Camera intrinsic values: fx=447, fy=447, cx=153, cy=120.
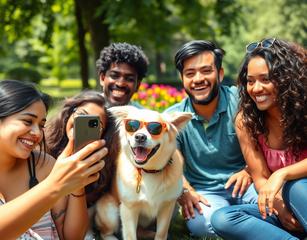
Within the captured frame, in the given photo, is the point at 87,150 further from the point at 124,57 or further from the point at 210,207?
the point at 124,57

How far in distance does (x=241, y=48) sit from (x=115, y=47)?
116 ft

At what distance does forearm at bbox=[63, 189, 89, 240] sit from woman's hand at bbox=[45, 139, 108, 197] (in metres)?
0.80

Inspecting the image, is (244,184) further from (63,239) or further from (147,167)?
(63,239)

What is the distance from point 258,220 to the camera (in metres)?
3.45

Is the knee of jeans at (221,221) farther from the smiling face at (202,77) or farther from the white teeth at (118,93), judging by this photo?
the white teeth at (118,93)

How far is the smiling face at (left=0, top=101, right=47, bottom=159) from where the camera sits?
238 cm

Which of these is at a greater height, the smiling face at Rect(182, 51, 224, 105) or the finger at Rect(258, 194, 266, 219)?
the smiling face at Rect(182, 51, 224, 105)

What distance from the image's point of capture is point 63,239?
285cm

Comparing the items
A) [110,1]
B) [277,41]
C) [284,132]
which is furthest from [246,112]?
[110,1]

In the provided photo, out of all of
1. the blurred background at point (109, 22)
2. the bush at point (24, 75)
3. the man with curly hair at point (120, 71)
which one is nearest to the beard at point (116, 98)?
the man with curly hair at point (120, 71)

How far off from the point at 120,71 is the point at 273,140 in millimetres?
1731

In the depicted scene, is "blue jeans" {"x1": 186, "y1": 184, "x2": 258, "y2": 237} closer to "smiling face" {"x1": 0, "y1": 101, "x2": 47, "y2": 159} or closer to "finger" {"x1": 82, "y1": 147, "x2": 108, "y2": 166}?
"smiling face" {"x1": 0, "y1": 101, "x2": 47, "y2": 159}

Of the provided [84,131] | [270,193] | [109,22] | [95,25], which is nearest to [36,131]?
[84,131]

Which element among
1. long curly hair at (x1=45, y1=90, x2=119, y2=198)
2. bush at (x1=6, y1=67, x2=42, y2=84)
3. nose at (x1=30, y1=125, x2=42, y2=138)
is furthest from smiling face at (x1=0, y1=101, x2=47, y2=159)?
bush at (x1=6, y1=67, x2=42, y2=84)
